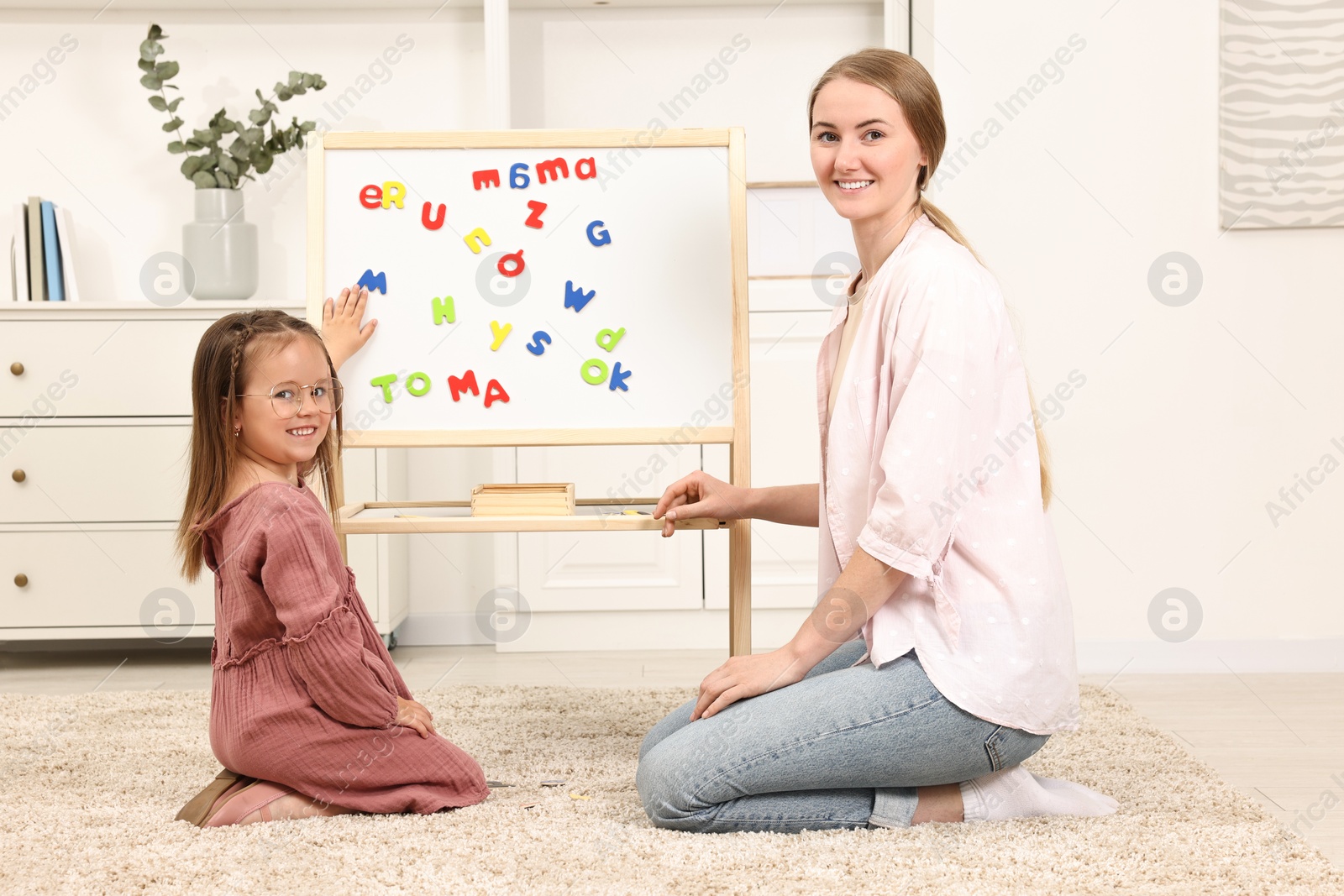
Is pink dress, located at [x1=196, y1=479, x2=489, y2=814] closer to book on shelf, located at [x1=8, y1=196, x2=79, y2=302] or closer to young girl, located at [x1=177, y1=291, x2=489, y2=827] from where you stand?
young girl, located at [x1=177, y1=291, x2=489, y2=827]

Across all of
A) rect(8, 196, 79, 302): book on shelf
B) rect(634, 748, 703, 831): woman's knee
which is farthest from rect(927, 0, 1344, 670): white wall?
rect(8, 196, 79, 302): book on shelf

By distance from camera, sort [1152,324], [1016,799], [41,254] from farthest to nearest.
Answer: [41,254]
[1152,324]
[1016,799]

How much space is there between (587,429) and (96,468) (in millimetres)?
1393

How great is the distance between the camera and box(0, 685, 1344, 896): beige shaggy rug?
4.05 ft

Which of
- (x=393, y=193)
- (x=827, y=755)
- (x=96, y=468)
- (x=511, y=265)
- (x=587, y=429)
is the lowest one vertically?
(x=827, y=755)

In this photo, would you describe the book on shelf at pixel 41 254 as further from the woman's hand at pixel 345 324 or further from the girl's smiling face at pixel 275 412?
the girl's smiling face at pixel 275 412

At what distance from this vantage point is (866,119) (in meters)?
1.43

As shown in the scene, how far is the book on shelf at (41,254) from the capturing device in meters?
2.70

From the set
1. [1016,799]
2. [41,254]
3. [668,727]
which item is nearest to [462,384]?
[668,727]

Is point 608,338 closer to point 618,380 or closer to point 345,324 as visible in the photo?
point 618,380

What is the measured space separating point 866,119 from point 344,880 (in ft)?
3.47

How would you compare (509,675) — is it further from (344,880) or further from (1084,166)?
(1084,166)

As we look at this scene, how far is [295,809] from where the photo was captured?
146 cm

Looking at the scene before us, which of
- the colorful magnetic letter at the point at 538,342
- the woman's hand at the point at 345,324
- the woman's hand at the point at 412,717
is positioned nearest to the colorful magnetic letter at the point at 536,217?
the colorful magnetic letter at the point at 538,342
